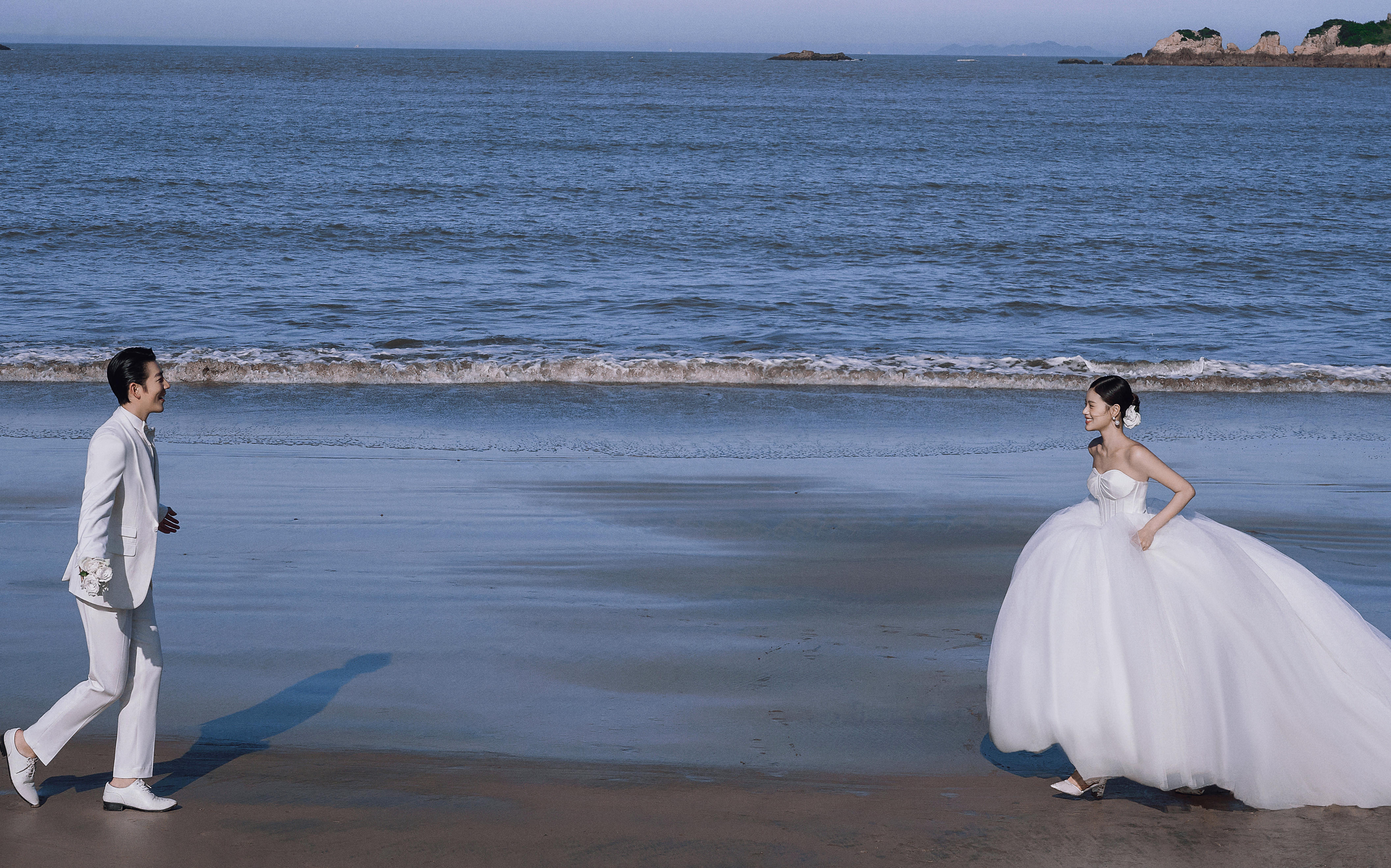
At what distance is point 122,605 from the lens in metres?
4.29

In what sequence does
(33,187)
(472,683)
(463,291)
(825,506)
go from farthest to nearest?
(33,187) → (463,291) → (825,506) → (472,683)

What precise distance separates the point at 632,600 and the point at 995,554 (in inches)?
106

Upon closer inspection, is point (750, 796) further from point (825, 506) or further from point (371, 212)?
point (371, 212)

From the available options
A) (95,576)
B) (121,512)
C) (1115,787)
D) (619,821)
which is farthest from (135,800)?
(1115,787)

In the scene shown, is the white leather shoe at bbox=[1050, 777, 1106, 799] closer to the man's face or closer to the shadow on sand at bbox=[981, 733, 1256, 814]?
the shadow on sand at bbox=[981, 733, 1256, 814]

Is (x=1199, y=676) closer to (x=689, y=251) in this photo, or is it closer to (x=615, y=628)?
(x=615, y=628)

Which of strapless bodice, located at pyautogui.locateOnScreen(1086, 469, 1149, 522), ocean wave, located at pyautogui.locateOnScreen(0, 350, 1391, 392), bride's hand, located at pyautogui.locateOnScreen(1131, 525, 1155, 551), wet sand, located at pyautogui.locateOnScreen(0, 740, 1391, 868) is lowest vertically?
wet sand, located at pyautogui.locateOnScreen(0, 740, 1391, 868)

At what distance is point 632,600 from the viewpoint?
7.04 meters

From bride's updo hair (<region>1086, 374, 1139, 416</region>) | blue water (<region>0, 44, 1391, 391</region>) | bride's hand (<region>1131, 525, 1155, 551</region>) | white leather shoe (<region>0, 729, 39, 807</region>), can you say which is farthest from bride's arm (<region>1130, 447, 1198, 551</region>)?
blue water (<region>0, 44, 1391, 391</region>)

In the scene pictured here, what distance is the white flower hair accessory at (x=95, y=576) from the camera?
4148mm

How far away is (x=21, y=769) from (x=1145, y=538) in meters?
4.49

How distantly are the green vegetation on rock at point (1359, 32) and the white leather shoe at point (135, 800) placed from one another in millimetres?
186423

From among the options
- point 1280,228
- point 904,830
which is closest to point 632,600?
point 904,830

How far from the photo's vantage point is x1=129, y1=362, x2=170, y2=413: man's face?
4430 millimetres
